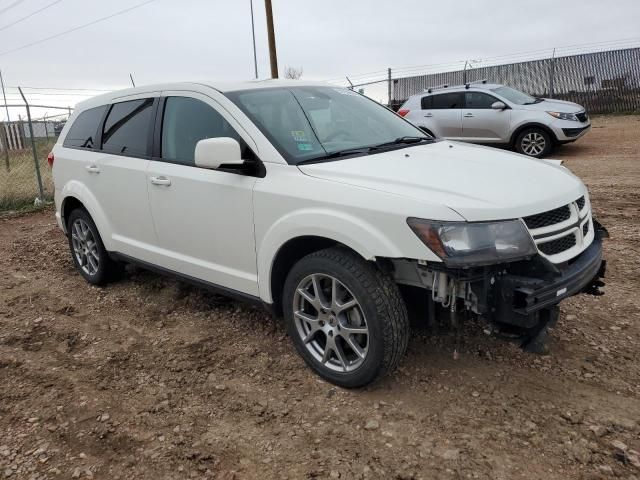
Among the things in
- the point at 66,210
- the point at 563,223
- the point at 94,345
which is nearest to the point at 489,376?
the point at 563,223

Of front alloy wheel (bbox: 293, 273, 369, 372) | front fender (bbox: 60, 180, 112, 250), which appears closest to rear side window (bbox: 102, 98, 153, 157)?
front fender (bbox: 60, 180, 112, 250)

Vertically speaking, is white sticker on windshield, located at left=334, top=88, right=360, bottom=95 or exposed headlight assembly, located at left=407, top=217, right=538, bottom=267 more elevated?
white sticker on windshield, located at left=334, top=88, right=360, bottom=95

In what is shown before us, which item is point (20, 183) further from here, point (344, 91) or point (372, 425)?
point (372, 425)

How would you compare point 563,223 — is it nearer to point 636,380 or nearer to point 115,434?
point 636,380

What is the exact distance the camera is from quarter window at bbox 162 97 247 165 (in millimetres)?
3652

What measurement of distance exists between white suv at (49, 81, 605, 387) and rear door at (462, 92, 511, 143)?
7.90 metres

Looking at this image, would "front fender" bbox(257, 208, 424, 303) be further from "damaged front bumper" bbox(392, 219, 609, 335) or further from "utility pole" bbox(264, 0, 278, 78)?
"utility pole" bbox(264, 0, 278, 78)

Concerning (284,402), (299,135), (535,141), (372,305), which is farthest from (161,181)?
(535,141)

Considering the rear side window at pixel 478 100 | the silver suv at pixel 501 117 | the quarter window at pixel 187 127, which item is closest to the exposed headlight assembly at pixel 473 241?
the quarter window at pixel 187 127

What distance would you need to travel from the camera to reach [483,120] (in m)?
11.7

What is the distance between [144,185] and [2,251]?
3822 mm

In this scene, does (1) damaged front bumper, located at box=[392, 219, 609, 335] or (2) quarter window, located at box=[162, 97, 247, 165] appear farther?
(2) quarter window, located at box=[162, 97, 247, 165]

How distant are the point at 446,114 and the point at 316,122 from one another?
9307 mm

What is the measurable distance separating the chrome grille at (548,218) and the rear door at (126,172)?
8.94ft
